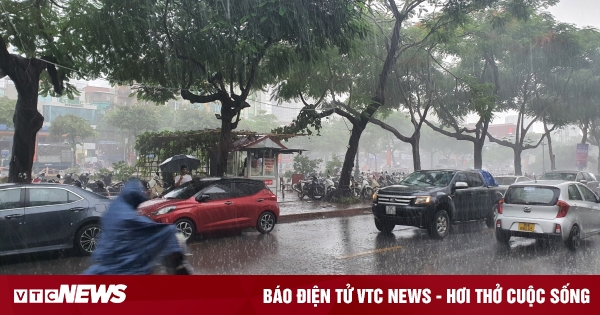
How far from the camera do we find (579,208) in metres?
8.99

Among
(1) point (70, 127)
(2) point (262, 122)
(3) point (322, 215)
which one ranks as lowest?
(3) point (322, 215)

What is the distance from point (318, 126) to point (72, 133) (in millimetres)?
20527

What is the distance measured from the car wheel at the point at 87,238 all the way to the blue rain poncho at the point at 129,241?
4546 mm

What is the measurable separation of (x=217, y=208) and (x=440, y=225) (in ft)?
16.8

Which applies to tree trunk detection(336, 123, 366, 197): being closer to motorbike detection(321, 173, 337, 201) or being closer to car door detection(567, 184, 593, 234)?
motorbike detection(321, 173, 337, 201)

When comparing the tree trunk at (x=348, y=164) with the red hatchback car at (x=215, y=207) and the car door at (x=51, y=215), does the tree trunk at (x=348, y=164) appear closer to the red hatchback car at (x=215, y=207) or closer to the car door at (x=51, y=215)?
the red hatchback car at (x=215, y=207)

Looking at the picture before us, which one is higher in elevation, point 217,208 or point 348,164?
point 348,164

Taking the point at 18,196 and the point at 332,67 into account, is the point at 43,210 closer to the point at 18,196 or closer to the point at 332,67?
the point at 18,196

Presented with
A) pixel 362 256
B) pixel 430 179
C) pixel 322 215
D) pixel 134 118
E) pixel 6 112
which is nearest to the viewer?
pixel 362 256

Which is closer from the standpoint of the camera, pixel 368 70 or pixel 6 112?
pixel 368 70

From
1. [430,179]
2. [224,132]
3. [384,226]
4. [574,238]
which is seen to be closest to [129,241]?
[384,226]

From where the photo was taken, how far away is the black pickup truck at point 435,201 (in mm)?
10195

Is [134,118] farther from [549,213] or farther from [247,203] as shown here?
[549,213]

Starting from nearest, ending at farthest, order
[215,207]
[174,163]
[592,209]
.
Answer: [592,209] → [215,207] → [174,163]
